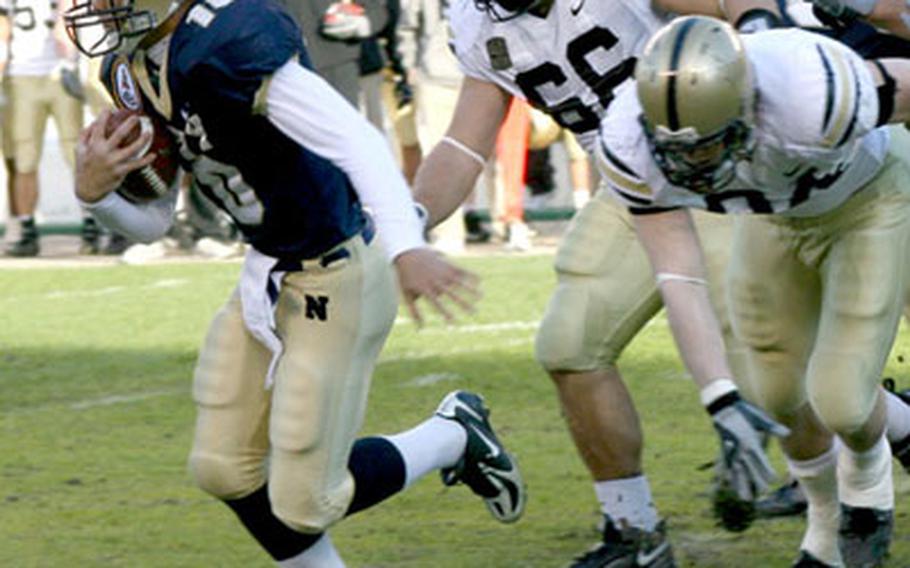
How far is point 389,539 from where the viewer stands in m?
5.43

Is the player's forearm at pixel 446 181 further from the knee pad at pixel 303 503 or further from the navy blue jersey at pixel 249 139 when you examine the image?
the knee pad at pixel 303 503

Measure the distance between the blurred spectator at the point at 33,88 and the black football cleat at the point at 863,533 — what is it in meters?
7.06

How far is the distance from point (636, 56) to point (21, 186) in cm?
709

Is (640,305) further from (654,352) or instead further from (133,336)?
(133,336)

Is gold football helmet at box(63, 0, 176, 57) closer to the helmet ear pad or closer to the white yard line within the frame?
the helmet ear pad

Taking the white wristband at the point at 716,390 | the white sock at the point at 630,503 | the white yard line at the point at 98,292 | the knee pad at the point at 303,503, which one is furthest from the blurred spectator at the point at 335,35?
the white wristband at the point at 716,390

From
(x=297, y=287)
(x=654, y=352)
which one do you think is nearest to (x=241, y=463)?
(x=297, y=287)

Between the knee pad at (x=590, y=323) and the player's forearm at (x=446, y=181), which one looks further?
the player's forearm at (x=446, y=181)

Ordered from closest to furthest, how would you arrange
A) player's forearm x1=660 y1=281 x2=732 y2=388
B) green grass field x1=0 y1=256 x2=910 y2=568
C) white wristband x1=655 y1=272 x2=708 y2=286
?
player's forearm x1=660 y1=281 x2=732 y2=388 → white wristband x1=655 y1=272 x2=708 y2=286 → green grass field x1=0 y1=256 x2=910 y2=568

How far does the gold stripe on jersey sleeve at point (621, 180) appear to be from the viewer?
14.3 ft

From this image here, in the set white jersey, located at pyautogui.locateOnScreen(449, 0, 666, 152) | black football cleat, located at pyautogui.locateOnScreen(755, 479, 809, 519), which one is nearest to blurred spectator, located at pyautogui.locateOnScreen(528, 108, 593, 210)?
black football cleat, located at pyautogui.locateOnScreen(755, 479, 809, 519)

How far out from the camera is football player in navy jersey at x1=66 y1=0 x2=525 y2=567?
4.28 metres

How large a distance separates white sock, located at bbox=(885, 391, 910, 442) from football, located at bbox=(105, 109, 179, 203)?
1.66 metres

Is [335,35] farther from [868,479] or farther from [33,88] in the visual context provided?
[868,479]
